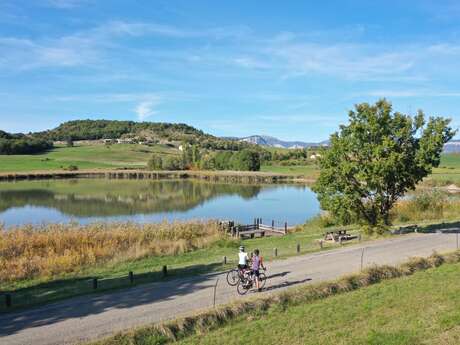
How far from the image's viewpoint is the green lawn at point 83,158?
138 m

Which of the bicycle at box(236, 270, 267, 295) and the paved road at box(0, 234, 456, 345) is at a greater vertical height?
the bicycle at box(236, 270, 267, 295)

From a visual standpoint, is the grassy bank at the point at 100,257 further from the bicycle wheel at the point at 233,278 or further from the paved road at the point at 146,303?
the bicycle wheel at the point at 233,278

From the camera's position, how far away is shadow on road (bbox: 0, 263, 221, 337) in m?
13.4

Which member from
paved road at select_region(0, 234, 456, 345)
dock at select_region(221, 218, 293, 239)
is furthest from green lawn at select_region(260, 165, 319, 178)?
paved road at select_region(0, 234, 456, 345)

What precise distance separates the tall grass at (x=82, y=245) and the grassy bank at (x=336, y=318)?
12086mm

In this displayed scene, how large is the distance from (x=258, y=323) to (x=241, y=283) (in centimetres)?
400

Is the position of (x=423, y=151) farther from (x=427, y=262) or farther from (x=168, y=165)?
(x=168, y=165)

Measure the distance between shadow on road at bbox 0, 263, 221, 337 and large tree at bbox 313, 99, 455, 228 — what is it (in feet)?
36.5

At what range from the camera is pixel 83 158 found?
163 m

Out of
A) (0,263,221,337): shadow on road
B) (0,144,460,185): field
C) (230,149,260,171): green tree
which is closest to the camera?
(0,263,221,337): shadow on road

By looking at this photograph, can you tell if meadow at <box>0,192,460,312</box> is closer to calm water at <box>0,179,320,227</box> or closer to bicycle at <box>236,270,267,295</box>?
bicycle at <box>236,270,267,295</box>

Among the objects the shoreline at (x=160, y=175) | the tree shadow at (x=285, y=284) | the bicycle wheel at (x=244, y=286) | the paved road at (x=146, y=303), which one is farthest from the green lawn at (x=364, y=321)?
the shoreline at (x=160, y=175)

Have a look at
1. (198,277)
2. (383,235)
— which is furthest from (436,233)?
(198,277)

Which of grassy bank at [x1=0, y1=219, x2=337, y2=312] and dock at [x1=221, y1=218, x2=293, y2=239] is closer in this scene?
grassy bank at [x1=0, y1=219, x2=337, y2=312]
